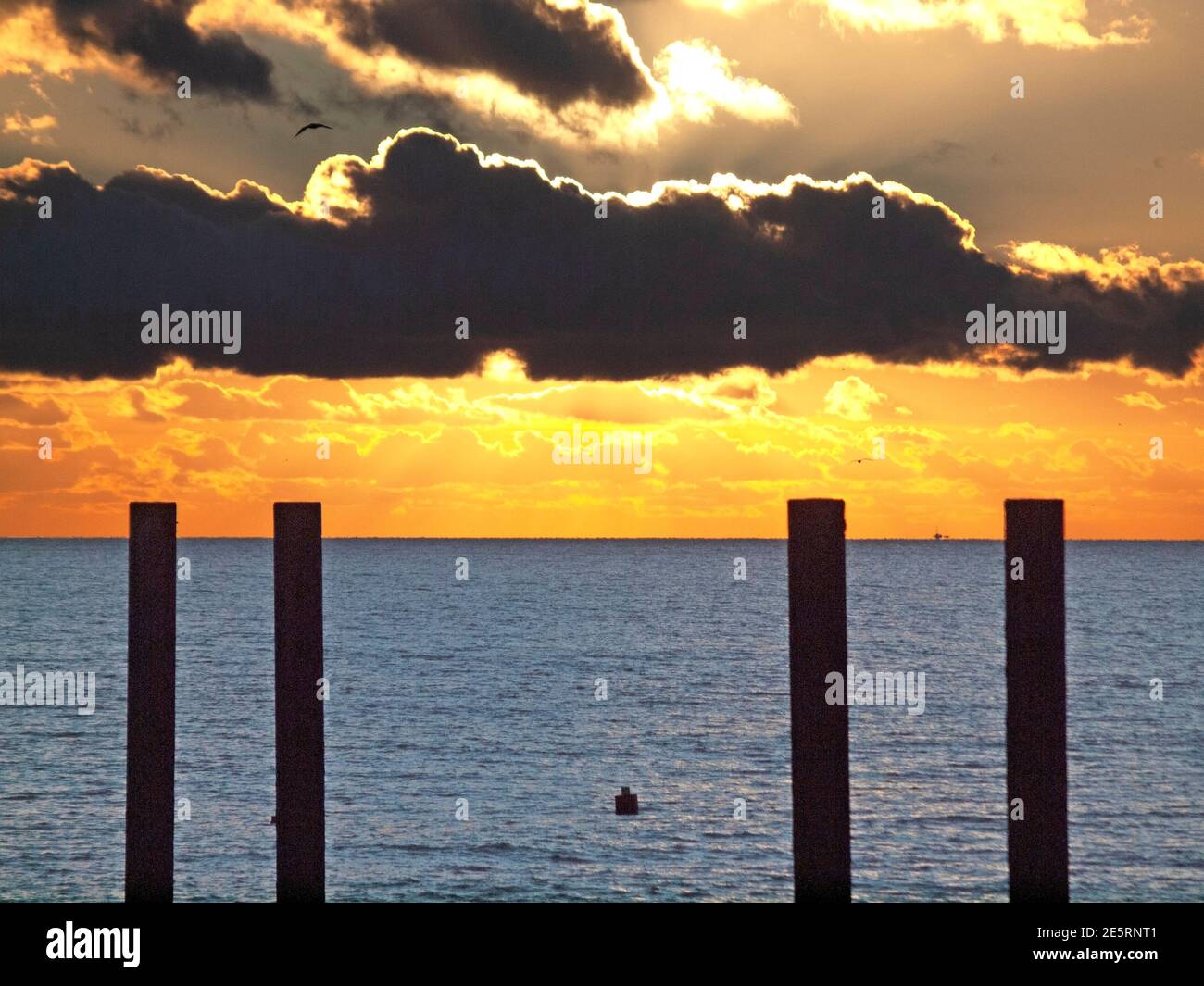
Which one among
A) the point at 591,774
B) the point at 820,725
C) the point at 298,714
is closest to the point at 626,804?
the point at 591,774

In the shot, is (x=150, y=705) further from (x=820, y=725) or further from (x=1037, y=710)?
(x=1037, y=710)

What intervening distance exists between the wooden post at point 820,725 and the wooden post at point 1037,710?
1182 mm

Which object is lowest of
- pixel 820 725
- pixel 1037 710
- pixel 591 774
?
pixel 591 774

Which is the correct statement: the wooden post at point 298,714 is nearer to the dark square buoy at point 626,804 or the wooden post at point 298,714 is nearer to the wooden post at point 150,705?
the wooden post at point 150,705

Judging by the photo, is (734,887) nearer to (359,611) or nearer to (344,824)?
(344,824)

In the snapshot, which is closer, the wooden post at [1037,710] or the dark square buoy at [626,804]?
the wooden post at [1037,710]

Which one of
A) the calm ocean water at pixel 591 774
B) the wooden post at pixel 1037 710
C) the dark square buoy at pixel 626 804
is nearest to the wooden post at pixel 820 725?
the wooden post at pixel 1037 710

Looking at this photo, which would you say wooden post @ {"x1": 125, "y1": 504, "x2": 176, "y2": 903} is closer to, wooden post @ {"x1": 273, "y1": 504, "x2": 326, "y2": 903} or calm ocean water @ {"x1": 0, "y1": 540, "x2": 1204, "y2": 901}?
wooden post @ {"x1": 273, "y1": 504, "x2": 326, "y2": 903}

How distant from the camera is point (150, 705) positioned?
10.6 m

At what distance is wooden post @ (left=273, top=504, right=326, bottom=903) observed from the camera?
1047cm

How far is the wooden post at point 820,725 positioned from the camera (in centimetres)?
980

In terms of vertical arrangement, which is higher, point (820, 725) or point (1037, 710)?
point (1037, 710)

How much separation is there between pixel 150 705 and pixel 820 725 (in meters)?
5.08
